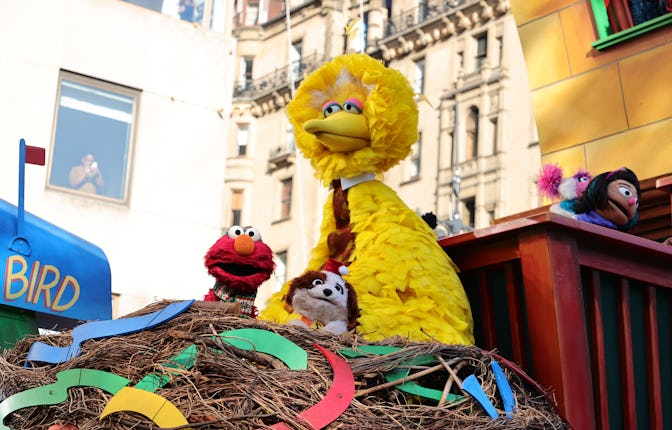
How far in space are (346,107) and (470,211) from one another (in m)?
31.6

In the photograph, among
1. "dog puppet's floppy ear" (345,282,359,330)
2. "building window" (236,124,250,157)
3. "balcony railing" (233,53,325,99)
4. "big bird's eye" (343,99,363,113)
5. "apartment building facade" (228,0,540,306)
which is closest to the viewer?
"dog puppet's floppy ear" (345,282,359,330)

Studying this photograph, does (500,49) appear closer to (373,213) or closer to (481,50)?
(481,50)

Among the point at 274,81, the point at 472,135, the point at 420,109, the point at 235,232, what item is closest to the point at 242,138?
the point at 274,81

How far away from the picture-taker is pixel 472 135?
36906 millimetres

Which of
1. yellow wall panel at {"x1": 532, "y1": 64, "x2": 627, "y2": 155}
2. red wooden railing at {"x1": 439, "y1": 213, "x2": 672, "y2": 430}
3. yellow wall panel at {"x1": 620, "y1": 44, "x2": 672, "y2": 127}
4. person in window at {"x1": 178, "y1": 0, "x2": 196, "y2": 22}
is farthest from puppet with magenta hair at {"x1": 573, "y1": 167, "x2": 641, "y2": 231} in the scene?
person in window at {"x1": 178, "y1": 0, "x2": 196, "y2": 22}

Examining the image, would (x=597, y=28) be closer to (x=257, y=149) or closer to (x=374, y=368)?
(x=374, y=368)

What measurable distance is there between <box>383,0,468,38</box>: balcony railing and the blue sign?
3403 centimetres

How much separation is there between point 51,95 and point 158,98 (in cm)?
117

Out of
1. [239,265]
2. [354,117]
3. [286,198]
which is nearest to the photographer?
[239,265]

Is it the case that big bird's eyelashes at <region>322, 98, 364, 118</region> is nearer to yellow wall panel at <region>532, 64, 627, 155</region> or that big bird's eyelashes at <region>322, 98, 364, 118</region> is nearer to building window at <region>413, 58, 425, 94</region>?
yellow wall panel at <region>532, 64, 627, 155</region>

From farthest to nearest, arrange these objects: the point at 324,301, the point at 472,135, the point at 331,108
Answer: the point at 472,135
the point at 331,108
the point at 324,301

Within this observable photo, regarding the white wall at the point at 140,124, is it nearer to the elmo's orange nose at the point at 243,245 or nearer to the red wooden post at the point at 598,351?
the elmo's orange nose at the point at 243,245

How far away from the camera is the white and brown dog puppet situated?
4.12 m

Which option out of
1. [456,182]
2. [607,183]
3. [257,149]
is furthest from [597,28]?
[257,149]
